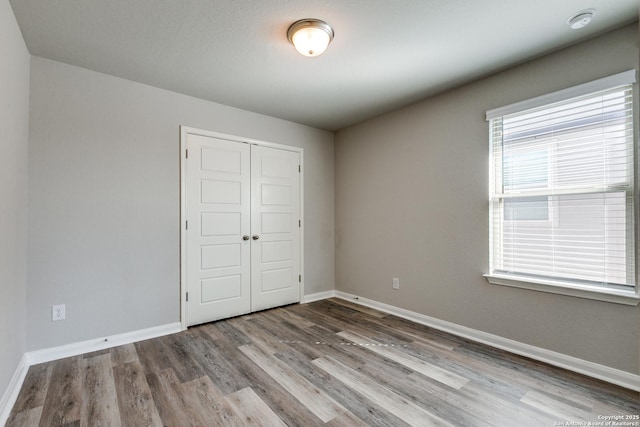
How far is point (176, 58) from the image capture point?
8.06 ft

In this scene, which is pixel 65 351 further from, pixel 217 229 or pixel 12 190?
pixel 217 229

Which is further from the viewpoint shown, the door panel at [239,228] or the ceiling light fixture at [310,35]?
the door panel at [239,228]

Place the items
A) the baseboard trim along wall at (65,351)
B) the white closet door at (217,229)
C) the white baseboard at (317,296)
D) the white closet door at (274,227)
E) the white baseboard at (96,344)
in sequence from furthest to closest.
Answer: the white baseboard at (317,296), the white closet door at (274,227), the white closet door at (217,229), the white baseboard at (96,344), the baseboard trim along wall at (65,351)

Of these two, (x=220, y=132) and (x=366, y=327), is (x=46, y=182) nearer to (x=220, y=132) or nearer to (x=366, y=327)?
(x=220, y=132)

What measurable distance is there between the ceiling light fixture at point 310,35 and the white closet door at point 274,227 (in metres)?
1.78

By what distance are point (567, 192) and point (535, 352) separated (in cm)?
132

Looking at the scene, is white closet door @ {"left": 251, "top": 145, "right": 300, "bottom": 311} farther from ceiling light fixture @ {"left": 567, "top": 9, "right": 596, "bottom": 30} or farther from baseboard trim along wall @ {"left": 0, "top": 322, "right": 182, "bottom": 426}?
ceiling light fixture @ {"left": 567, "top": 9, "right": 596, "bottom": 30}

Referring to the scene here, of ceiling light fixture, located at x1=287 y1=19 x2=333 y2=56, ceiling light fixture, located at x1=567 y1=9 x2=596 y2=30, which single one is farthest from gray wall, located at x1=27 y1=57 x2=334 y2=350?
ceiling light fixture, located at x1=567 y1=9 x2=596 y2=30

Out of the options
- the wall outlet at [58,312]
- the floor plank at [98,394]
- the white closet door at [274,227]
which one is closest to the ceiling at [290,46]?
the white closet door at [274,227]

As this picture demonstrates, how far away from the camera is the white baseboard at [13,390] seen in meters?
1.73

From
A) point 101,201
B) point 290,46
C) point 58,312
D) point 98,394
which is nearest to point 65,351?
point 58,312

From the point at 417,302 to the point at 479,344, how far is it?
753mm

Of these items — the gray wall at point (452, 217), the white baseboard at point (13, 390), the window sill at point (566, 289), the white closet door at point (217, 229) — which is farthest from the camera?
the white closet door at point (217, 229)

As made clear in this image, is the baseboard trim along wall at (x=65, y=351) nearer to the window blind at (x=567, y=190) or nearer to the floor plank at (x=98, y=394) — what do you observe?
the floor plank at (x=98, y=394)
